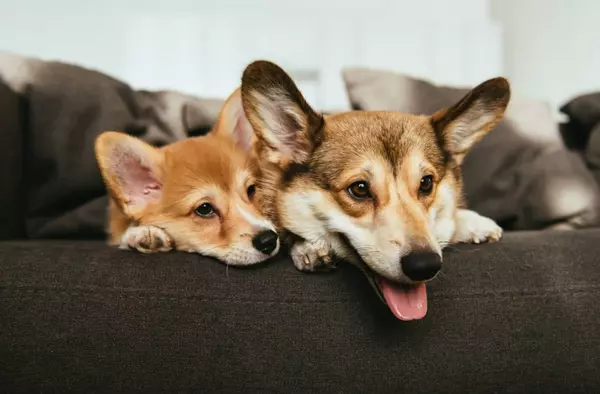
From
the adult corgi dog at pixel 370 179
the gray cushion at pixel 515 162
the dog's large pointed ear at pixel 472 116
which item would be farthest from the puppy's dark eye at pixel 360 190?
the gray cushion at pixel 515 162

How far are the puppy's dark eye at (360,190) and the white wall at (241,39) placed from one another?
5.07 feet

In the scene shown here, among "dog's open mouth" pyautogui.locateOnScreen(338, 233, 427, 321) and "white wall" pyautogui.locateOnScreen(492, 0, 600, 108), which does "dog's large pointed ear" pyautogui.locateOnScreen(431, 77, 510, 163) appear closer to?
"dog's open mouth" pyautogui.locateOnScreen(338, 233, 427, 321)

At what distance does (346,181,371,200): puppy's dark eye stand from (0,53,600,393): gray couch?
0.17 meters

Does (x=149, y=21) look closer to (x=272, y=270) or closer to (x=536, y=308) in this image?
(x=272, y=270)

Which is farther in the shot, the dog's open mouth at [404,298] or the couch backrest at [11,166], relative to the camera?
the couch backrest at [11,166]

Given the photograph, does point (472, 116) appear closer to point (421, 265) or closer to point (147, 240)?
point (421, 265)

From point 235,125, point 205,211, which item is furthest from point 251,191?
point 235,125

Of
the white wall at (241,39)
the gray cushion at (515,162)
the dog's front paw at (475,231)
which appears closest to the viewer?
the dog's front paw at (475,231)

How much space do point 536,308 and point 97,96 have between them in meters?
1.56

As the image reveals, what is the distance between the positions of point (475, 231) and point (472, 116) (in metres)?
0.31

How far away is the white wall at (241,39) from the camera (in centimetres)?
248

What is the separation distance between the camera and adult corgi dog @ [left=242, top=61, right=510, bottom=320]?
1002 millimetres

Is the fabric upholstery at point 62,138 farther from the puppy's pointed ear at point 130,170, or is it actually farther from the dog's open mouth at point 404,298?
the dog's open mouth at point 404,298

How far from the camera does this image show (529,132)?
1996 mm
